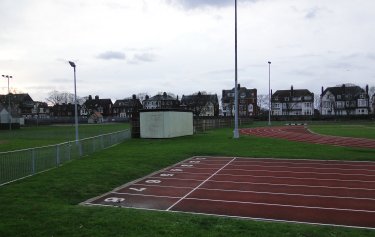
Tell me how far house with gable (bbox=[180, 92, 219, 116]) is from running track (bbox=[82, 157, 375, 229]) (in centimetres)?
11271

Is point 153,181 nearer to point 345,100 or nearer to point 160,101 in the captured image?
point 345,100

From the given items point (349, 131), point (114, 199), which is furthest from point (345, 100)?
point (114, 199)

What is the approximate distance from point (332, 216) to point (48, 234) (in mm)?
6687

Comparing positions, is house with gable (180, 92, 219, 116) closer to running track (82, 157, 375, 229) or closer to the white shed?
the white shed

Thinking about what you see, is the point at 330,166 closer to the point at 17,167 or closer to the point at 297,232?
the point at 297,232

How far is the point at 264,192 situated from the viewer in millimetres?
13250

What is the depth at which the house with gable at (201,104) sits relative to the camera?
443ft

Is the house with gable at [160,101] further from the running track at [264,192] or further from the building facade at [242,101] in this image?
the running track at [264,192]

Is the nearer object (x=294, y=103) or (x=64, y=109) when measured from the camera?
(x=294, y=103)

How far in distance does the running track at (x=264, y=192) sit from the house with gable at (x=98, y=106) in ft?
523

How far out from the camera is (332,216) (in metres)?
10.2

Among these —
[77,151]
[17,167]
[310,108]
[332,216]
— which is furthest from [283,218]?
[310,108]

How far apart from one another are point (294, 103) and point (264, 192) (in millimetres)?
139689

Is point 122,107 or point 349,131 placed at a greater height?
point 122,107
